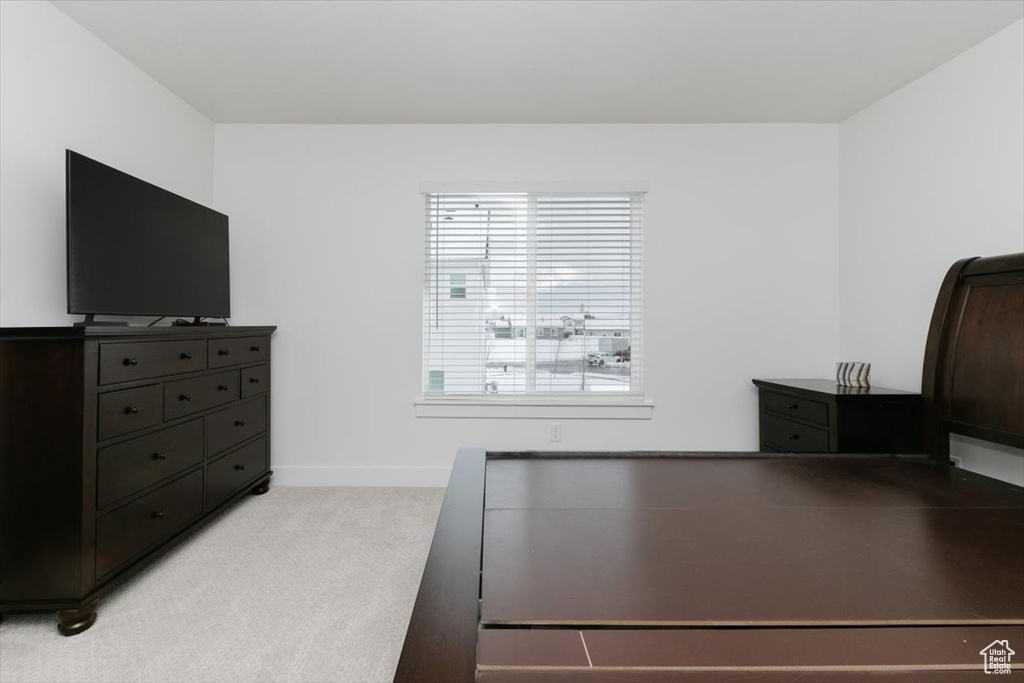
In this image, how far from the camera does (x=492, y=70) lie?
2.67 meters

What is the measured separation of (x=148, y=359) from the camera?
209cm

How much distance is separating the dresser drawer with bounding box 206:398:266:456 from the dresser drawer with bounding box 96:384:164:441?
1.42 ft

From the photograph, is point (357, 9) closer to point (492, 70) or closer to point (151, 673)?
point (492, 70)

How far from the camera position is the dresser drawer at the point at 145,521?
6.07 feet

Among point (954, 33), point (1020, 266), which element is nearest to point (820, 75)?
point (954, 33)

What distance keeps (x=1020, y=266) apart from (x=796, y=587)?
207 centimetres

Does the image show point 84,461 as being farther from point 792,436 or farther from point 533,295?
point 792,436

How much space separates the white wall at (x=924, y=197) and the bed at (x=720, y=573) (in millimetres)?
1605

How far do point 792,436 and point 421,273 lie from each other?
2601 mm

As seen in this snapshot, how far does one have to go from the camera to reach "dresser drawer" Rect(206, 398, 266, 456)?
2.58 metres

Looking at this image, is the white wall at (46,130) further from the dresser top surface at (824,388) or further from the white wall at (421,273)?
the dresser top surface at (824,388)

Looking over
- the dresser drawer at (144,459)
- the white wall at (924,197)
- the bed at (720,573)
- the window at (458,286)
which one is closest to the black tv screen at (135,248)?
the dresser drawer at (144,459)

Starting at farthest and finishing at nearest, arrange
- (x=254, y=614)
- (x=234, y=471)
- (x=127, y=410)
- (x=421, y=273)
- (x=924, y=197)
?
(x=421, y=273) < (x=234, y=471) < (x=924, y=197) < (x=127, y=410) < (x=254, y=614)

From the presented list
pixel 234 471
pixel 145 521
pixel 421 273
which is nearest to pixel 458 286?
pixel 421 273
